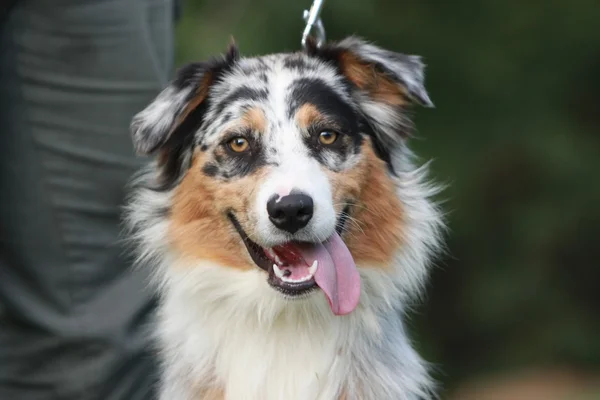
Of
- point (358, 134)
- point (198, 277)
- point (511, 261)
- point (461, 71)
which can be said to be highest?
point (358, 134)

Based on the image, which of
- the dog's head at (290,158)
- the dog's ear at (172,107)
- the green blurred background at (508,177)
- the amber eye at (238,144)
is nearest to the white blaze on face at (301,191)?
the dog's head at (290,158)

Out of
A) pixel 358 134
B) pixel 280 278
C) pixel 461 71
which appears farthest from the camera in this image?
pixel 461 71

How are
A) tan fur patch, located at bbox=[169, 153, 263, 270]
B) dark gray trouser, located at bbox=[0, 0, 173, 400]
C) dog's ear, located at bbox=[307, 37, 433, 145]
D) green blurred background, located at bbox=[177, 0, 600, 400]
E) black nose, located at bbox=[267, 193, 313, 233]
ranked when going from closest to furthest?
1. black nose, located at bbox=[267, 193, 313, 233]
2. tan fur patch, located at bbox=[169, 153, 263, 270]
3. dark gray trouser, located at bbox=[0, 0, 173, 400]
4. dog's ear, located at bbox=[307, 37, 433, 145]
5. green blurred background, located at bbox=[177, 0, 600, 400]

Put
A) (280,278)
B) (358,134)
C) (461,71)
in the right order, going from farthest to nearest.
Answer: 1. (461,71)
2. (358,134)
3. (280,278)

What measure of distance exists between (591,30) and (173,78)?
6.41m

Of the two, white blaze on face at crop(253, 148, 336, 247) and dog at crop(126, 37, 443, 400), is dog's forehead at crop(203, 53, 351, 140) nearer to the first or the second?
dog at crop(126, 37, 443, 400)

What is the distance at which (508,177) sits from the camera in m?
10.3

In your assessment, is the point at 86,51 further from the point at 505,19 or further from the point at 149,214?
the point at 505,19

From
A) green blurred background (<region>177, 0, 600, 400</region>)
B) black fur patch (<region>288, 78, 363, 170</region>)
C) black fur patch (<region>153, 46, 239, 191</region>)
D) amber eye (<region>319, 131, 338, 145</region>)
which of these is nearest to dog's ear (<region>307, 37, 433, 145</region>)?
black fur patch (<region>288, 78, 363, 170</region>)

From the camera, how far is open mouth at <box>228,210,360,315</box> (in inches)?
164

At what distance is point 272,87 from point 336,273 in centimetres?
83

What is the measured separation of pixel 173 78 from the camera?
4590 mm

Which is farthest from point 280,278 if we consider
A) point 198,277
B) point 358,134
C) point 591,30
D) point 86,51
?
point 591,30

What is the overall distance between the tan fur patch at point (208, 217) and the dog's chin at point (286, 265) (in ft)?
0.14
